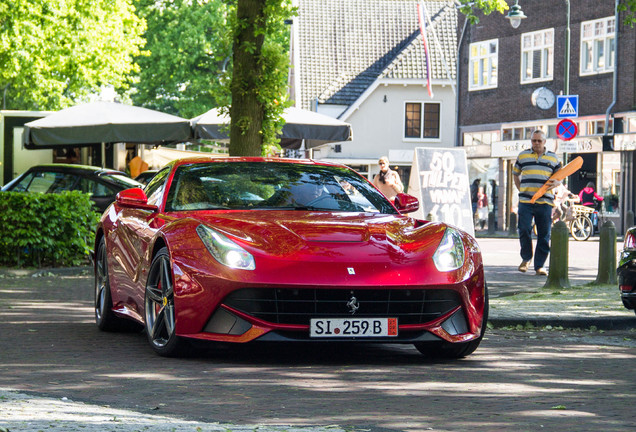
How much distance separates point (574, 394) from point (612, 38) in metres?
33.9

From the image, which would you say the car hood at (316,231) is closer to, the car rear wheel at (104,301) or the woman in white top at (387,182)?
the car rear wheel at (104,301)

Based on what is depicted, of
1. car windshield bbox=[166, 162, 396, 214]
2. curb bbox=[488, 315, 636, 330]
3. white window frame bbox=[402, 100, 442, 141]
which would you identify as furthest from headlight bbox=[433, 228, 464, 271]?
white window frame bbox=[402, 100, 442, 141]

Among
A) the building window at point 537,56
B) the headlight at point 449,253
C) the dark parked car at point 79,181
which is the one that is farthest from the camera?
the building window at point 537,56

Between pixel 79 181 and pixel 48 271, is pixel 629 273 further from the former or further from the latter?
pixel 79 181

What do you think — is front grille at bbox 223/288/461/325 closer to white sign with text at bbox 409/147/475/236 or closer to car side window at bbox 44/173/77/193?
white sign with text at bbox 409/147/475/236

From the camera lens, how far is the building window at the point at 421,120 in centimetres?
5422

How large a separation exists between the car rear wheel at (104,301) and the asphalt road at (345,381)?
12cm

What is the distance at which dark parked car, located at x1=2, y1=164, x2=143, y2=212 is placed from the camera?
19.4 m

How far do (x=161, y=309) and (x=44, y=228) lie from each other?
9.67m

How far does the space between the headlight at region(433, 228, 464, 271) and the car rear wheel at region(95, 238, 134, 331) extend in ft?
9.84

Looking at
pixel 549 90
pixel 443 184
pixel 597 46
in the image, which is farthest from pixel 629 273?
pixel 549 90

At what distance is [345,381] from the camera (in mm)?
6773

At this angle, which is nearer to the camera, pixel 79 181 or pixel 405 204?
pixel 405 204

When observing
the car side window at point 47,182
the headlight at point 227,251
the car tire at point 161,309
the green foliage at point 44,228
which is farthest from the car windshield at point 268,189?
the car side window at point 47,182
